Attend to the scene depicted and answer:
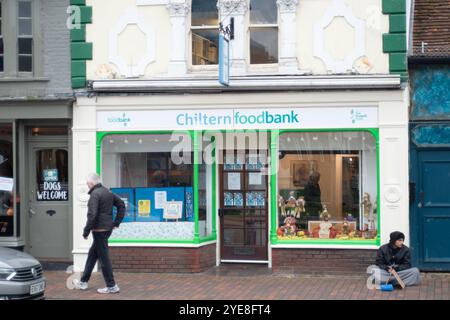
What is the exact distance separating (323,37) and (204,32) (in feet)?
7.43

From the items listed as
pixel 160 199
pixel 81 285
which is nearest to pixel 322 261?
pixel 160 199

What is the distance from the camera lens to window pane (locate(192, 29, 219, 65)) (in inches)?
567

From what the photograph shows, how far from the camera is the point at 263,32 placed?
14.2m

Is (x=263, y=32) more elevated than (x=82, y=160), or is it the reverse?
(x=263, y=32)

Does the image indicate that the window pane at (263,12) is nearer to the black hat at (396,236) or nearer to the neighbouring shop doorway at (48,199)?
the neighbouring shop doorway at (48,199)

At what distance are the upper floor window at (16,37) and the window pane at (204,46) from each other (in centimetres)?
312

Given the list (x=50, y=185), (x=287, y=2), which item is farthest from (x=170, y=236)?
(x=287, y=2)

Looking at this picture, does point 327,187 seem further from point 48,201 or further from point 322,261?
point 48,201

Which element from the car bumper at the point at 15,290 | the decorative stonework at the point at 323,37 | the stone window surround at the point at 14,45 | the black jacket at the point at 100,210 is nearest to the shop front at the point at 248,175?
the decorative stonework at the point at 323,37

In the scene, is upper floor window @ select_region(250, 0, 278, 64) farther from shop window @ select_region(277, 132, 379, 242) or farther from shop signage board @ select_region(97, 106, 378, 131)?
shop window @ select_region(277, 132, 379, 242)

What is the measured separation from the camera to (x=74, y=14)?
1451 cm

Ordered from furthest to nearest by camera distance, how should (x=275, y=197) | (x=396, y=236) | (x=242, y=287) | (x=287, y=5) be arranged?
(x=275, y=197), (x=287, y=5), (x=242, y=287), (x=396, y=236)
